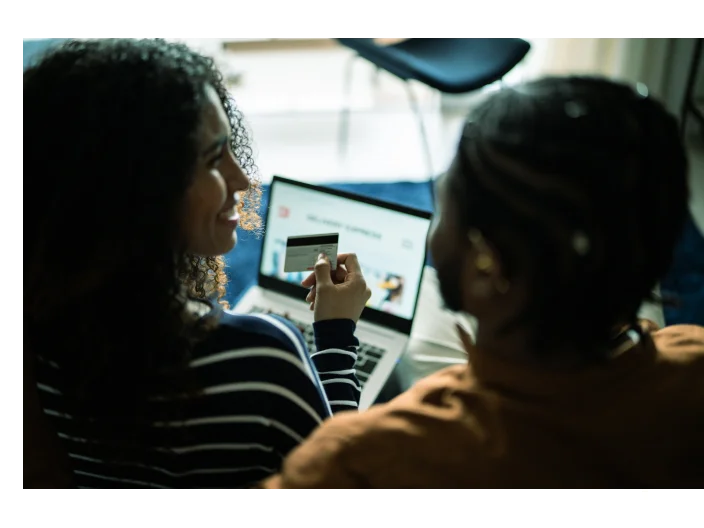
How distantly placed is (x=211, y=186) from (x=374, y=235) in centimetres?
62

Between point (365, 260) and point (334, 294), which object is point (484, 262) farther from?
point (365, 260)

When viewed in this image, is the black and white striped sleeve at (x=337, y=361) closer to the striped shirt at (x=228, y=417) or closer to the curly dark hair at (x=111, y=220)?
the striped shirt at (x=228, y=417)

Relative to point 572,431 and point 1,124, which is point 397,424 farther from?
point 1,124

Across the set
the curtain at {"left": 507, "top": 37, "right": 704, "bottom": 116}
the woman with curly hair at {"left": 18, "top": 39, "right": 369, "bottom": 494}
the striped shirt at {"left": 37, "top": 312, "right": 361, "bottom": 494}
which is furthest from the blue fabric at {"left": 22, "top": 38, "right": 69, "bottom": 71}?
the curtain at {"left": 507, "top": 37, "right": 704, "bottom": 116}

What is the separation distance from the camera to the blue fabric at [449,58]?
2.03 m

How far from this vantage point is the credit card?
100 cm

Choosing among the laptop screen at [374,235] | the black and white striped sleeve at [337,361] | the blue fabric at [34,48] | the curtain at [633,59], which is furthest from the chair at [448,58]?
the blue fabric at [34,48]

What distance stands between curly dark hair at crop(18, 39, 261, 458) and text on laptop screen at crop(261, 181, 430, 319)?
21.9 inches

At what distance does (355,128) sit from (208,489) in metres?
2.46

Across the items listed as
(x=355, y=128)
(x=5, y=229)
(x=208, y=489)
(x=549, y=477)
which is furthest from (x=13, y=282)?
(x=355, y=128)

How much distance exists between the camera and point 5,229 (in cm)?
72

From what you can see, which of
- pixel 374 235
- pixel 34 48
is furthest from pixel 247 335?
pixel 374 235

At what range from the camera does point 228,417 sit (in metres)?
0.76

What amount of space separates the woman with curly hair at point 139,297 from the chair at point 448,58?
1314 millimetres
